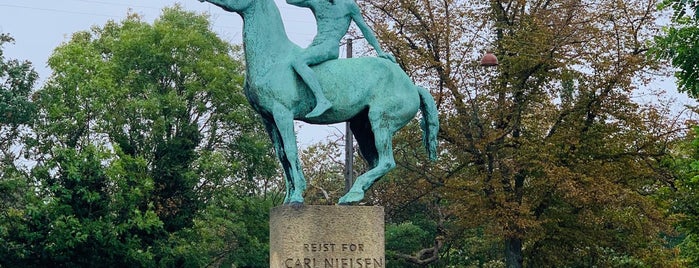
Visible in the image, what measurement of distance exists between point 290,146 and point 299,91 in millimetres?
607

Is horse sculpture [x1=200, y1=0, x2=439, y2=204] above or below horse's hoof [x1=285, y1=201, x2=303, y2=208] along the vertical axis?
above

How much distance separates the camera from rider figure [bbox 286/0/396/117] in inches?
460

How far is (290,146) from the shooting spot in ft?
38.7

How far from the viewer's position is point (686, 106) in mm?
30953

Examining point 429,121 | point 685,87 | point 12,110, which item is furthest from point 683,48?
point 12,110

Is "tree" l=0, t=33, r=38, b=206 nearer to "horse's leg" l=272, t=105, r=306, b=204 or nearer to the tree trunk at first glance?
the tree trunk

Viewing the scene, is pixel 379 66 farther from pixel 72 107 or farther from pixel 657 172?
pixel 72 107

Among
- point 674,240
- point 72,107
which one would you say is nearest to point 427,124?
point 72,107

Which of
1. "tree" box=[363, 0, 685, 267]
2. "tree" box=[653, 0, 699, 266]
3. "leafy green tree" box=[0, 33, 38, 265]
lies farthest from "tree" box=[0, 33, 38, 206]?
"tree" box=[653, 0, 699, 266]

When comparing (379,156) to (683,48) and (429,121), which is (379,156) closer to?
(429,121)

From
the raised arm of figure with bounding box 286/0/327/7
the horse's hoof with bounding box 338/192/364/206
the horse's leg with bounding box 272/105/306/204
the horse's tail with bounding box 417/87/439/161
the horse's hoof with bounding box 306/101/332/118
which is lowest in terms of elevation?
the horse's hoof with bounding box 338/192/364/206

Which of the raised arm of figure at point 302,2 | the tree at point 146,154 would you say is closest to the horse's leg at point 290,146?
the raised arm of figure at point 302,2

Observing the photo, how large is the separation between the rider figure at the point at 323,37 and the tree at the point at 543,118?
54.2ft

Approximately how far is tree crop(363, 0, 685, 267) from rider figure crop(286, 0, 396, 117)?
54.2ft
